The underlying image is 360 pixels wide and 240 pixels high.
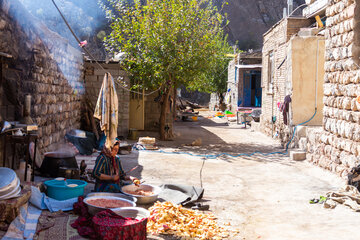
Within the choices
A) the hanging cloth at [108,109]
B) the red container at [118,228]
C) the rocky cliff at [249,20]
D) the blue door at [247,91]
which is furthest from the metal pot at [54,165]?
the rocky cliff at [249,20]

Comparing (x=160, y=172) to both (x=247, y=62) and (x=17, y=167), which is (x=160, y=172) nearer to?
(x=17, y=167)

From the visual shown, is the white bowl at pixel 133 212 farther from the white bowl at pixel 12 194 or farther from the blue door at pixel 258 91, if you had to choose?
the blue door at pixel 258 91

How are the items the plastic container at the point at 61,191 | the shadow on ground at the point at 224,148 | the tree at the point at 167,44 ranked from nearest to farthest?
the plastic container at the point at 61,191
the shadow on ground at the point at 224,148
the tree at the point at 167,44

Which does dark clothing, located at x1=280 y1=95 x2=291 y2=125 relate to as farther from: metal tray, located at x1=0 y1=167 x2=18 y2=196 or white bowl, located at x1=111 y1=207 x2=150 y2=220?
metal tray, located at x1=0 y1=167 x2=18 y2=196

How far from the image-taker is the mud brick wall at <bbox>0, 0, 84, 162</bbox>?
5965mm

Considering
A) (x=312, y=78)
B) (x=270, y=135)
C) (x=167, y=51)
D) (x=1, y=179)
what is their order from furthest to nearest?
(x=270, y=135) < (x=167, y=51) < (x=312, y=78) < (x=1, y=179)

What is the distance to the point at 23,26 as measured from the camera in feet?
21.4

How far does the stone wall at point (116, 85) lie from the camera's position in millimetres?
13859

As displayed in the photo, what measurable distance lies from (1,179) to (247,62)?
23.5m

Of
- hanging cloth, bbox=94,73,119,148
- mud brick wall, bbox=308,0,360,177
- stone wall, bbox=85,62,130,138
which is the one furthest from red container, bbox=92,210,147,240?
stone wall, bbox=85,62,130,138

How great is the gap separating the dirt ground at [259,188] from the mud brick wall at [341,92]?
51 centimetres

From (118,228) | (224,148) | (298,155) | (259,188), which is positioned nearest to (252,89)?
(224,148)

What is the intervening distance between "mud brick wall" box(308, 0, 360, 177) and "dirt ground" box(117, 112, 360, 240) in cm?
51

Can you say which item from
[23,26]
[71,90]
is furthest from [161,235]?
[71,90]
